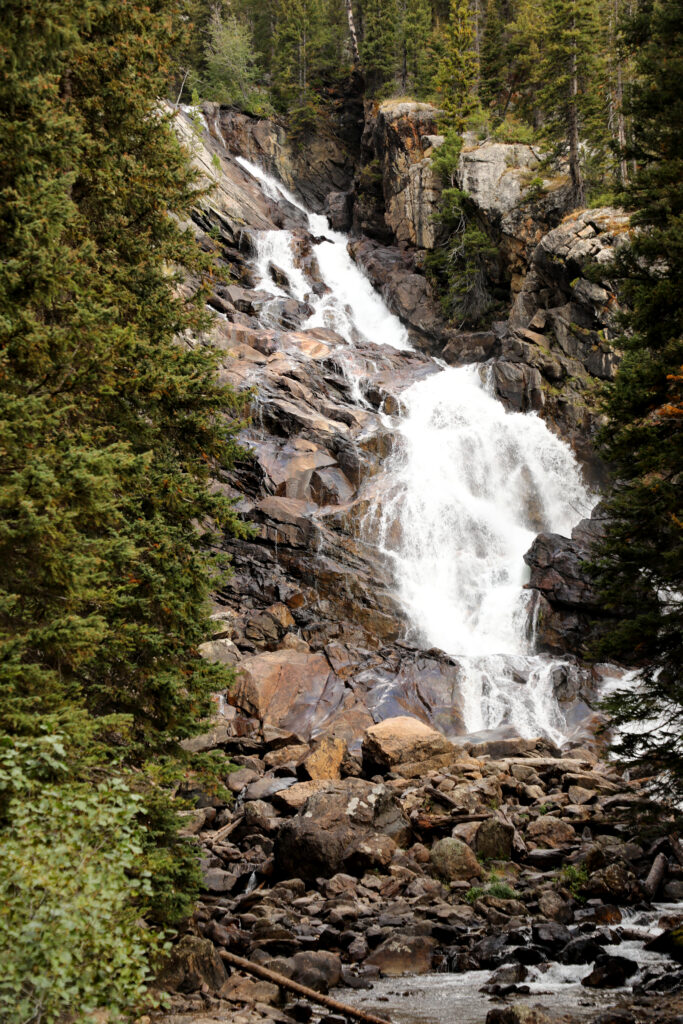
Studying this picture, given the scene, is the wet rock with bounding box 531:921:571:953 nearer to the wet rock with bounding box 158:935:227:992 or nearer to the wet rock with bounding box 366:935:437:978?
the wet rock with bounding box 366:935:437:978

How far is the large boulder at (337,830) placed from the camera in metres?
12.4

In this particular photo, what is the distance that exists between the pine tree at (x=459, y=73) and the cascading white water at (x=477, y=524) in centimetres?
1868

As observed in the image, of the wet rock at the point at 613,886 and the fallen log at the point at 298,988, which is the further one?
the wet rock at the point at 613,886

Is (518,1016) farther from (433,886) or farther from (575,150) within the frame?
(575,150)

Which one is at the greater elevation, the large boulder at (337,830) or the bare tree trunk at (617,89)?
the bare tree trunk at (617,89)

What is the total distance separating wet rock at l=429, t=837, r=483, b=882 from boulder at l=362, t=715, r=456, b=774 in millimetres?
3667

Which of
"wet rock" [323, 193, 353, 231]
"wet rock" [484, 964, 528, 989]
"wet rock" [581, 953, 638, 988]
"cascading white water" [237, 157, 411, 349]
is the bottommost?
"wet rock" [484, 964, 528, 989]

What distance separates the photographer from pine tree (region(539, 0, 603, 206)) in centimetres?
3641

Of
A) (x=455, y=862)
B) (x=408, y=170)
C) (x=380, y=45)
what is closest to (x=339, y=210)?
(x=408, y=170)

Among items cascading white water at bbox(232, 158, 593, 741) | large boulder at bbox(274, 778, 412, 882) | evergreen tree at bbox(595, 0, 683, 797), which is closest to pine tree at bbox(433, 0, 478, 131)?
cascading white water at bbox(232, 158, 593, 741)

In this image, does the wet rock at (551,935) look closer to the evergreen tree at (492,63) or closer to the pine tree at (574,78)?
the pine tree at (574,78)

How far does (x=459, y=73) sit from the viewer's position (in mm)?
46188

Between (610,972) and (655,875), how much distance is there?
131 inches

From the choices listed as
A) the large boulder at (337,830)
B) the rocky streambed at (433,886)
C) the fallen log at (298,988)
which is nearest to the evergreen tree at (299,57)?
the rocky streambed at (433,886)
